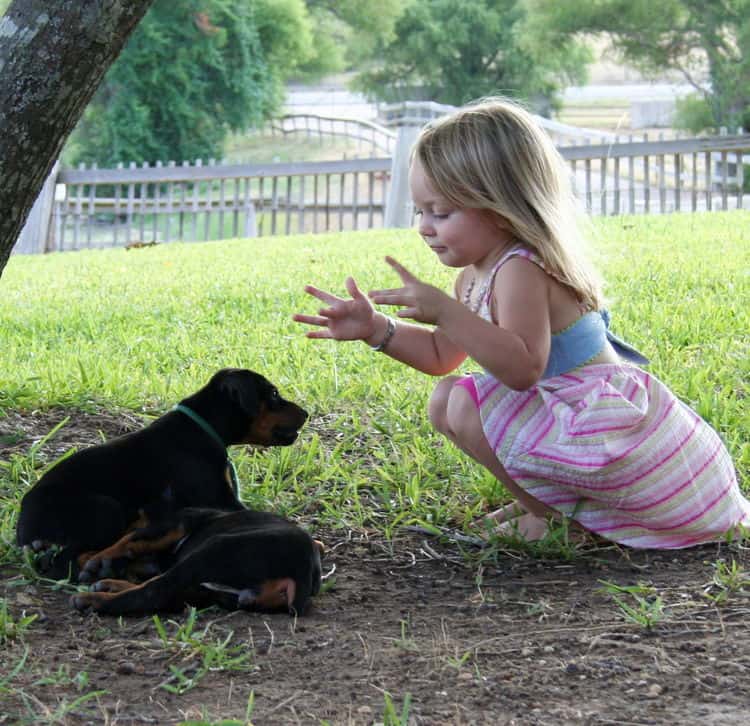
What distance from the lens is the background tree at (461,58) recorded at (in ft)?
114

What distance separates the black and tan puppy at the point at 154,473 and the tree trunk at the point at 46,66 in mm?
918

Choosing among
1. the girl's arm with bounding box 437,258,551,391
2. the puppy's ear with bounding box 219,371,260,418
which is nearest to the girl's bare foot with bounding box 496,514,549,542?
the girl's arm with bounding box 437,258,551,391

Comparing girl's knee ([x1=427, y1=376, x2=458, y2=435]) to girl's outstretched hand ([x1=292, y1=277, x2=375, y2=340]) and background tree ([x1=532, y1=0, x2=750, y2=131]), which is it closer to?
girl's outstretched hand ([x1=292, y1=277, x2=375, y2=340])

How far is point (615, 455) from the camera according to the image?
11.6ft

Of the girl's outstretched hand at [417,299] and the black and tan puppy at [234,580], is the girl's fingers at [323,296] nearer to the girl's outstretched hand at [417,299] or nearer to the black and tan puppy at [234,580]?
the girl's outstretched hand at [417,299]

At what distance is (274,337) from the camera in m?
6.37

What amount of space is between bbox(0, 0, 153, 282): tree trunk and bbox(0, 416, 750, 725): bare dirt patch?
1332 millimetres

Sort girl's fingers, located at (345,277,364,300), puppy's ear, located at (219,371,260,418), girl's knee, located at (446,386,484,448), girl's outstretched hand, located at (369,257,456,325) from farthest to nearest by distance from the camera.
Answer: puppy's ear, located at (219,371,260,418), girl's knee, located at (446,386,484,448), girl's fingers, located at (345,277,364,300), girl's outstretched hand, located at (369,257,456,325)

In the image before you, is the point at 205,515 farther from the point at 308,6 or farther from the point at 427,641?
the point at 308,6

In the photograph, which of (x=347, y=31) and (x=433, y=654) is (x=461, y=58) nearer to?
(x=347, y=31)

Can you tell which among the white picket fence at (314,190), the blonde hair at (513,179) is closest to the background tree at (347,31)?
the white picket fence at (314,190)

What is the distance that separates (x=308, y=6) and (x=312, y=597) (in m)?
35.4

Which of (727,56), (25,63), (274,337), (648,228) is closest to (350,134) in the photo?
(727,56)

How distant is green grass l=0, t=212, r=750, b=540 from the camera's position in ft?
14.1
